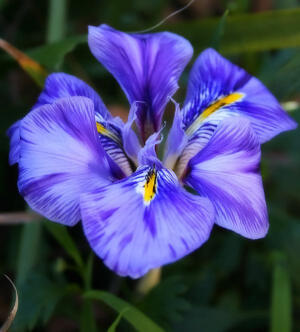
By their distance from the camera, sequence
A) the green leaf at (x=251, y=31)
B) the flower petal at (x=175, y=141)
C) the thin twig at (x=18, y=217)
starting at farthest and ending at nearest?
1. the green leaf at (x=251, y=31)
2. the thin twig at (x=18, y=217)
3. the flower petal at (x=175, y=141)

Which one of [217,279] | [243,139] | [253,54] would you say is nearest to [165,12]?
[253,54]

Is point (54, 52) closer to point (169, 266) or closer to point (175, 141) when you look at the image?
point (175, 141)

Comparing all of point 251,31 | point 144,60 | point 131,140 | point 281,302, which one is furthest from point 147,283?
point 251,31

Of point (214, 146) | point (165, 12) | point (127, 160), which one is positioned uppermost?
point (214, 146)

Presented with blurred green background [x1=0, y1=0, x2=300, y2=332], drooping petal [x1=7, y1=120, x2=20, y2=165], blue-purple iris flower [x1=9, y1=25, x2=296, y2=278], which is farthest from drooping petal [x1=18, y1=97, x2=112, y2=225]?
blurred green background [x1=0, y1=0, x2=300, y2=332]

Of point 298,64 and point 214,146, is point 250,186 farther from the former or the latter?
point 298,64

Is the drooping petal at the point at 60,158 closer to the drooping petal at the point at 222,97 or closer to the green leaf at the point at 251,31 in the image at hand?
the drooping petal at the point at 222,97

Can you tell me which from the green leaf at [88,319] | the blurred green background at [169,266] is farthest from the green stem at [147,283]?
the green leaf at [88,319]

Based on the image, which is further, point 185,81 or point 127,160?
point 185,81
